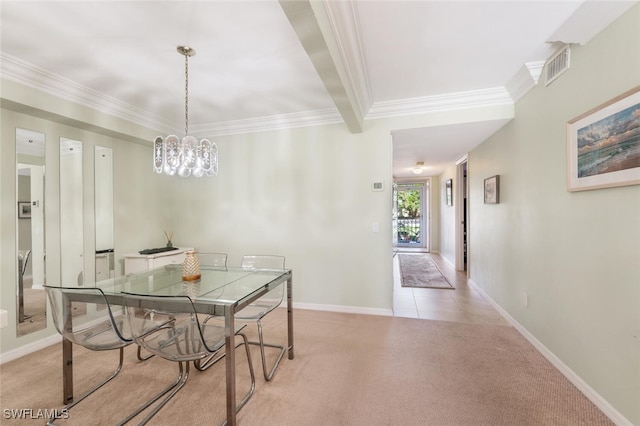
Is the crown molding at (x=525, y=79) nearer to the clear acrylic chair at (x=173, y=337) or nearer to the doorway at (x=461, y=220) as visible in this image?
the doorway at (x=461, y=220)

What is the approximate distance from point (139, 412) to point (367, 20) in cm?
291

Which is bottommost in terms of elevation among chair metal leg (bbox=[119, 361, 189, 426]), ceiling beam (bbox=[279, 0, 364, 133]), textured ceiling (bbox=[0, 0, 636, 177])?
chair metal leg (bbox=[119, 361, 189, 426])

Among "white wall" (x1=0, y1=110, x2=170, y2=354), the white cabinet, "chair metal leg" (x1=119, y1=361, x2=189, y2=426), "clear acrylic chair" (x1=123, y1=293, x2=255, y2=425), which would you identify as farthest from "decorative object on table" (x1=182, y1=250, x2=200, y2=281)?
"white wall" (x1=0, y1=110, x2=170, y2=354)

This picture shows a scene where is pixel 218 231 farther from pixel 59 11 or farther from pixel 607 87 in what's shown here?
pixel 607 87

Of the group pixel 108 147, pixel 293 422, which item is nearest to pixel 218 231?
pixel 108 147

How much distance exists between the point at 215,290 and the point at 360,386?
1236mm

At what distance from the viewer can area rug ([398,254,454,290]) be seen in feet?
15.4

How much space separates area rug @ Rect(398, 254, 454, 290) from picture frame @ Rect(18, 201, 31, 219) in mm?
4846

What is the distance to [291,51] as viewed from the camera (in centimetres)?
213

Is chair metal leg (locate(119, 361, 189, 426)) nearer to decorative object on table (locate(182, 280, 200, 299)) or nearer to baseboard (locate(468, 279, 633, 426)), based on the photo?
decorative object on table (locate(182, 280, 200, 299))

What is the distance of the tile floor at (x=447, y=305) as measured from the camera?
3223mm

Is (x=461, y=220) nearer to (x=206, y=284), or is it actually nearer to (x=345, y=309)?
(x=345, y=309)

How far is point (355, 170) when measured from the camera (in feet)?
11.1

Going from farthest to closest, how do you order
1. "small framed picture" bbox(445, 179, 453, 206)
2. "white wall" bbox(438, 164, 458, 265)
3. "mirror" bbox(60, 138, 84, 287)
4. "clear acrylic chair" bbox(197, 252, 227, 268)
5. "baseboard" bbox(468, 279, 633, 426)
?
1. "small framed picture" bbox(445, 179, 453, 206)
2. "white wall" bbox(438, 164, 458, 265)
3. "clear acrylic chair" bbox(197, 252, 227, 268)
4. "mirror" bbox(60, 138, 84, 287)
5. "baseboard" bbox(468, 279, 633, 426)
